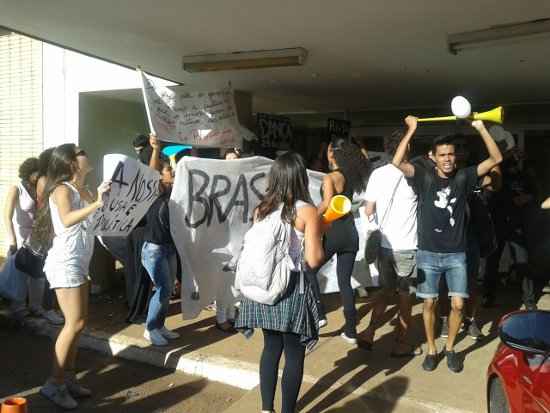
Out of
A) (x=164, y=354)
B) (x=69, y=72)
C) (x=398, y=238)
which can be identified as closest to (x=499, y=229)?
(x=398, y=238)

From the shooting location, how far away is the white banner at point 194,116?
5.87 metres

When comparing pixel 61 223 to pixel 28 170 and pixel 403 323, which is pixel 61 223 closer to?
pixel 28 170

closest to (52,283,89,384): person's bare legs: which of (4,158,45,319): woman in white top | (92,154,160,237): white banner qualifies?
(92,154,160,237): white banner

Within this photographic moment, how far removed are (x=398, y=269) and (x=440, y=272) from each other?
15.0 inches

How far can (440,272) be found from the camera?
423 cm

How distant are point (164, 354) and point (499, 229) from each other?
4103 millimetres

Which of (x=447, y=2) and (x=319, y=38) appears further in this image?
(x=319, y=38)

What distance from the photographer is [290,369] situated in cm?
322

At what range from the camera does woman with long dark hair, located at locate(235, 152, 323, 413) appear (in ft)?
10.2

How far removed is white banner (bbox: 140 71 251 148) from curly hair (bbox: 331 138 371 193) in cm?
200

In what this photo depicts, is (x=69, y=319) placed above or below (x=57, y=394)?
above

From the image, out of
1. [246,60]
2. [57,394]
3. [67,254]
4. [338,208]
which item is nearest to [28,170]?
[67,254]

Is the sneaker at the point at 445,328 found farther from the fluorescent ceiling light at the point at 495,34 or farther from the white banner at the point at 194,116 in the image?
the white banner at the point at 194,116

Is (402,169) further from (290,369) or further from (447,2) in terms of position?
(290,369)
